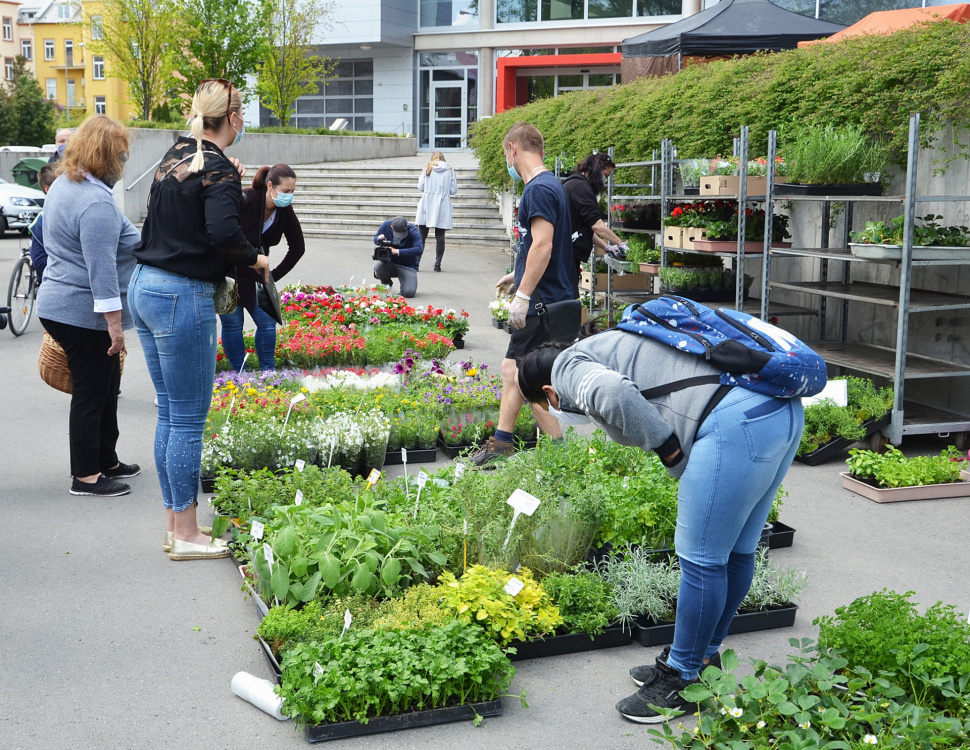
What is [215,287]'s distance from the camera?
175 inches

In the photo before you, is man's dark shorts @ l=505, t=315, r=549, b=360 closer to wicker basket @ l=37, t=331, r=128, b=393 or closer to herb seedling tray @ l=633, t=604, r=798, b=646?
herb seedling tray @ l=633, t=604, r=798, b=646

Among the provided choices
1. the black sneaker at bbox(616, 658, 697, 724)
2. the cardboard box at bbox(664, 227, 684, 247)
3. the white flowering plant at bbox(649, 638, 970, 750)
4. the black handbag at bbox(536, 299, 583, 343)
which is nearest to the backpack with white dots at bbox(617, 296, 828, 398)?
the white flowering plant at bbox(649, 638, 970, 750)

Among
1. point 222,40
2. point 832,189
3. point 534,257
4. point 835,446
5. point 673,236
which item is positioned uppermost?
point 222,40

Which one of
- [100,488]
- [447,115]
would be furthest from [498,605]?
[447,115]

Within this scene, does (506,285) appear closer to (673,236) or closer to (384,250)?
(673,236)

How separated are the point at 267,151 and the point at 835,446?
2320 centimetres

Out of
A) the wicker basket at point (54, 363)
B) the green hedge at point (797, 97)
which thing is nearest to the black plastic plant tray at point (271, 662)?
the wicker basket at point (54, 363)

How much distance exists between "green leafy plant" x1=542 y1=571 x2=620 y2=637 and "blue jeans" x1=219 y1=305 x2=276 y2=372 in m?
4.32

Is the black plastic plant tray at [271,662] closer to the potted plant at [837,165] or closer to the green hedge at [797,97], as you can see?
the potted plant at [837,165]

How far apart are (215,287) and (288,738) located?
7.01 ft

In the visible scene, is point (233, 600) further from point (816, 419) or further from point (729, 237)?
point (729, 237)

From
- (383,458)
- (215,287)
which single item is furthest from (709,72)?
(215,287)

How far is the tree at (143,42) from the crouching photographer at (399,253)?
17.1 m

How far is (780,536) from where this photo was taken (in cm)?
496
